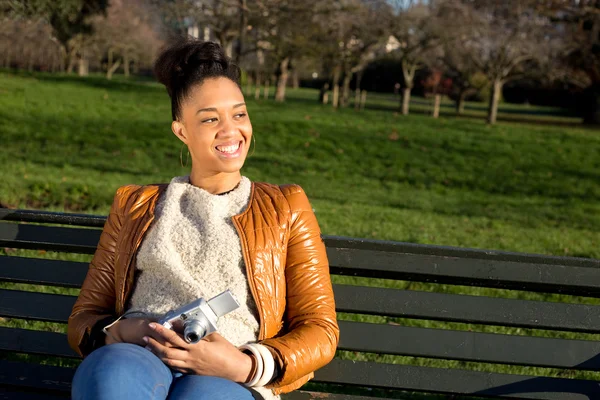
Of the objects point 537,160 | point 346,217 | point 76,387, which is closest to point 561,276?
point 76,387

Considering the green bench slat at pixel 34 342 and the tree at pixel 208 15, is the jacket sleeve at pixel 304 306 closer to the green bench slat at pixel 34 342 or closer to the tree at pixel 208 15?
the green bench slat at pixel 34 342

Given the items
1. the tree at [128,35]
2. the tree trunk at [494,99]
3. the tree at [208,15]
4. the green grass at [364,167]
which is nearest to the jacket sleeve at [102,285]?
the green grass at [364,167]

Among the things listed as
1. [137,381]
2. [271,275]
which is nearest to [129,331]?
[137,381]

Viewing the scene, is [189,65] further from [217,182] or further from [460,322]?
[460,322]

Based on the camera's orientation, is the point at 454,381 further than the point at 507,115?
No

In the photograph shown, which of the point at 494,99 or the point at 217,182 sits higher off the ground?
the point at 494,99

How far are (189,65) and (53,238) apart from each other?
3.48 ft

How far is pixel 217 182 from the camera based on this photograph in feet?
9.75

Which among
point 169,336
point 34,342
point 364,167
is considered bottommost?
point 364,167

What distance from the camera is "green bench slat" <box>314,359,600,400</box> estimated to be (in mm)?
2949

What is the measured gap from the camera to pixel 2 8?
10.5m

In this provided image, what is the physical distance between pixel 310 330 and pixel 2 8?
9.58 meters

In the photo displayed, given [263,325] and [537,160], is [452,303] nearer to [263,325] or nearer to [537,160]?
[263,325]

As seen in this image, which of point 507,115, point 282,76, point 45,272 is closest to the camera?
point 45,272
